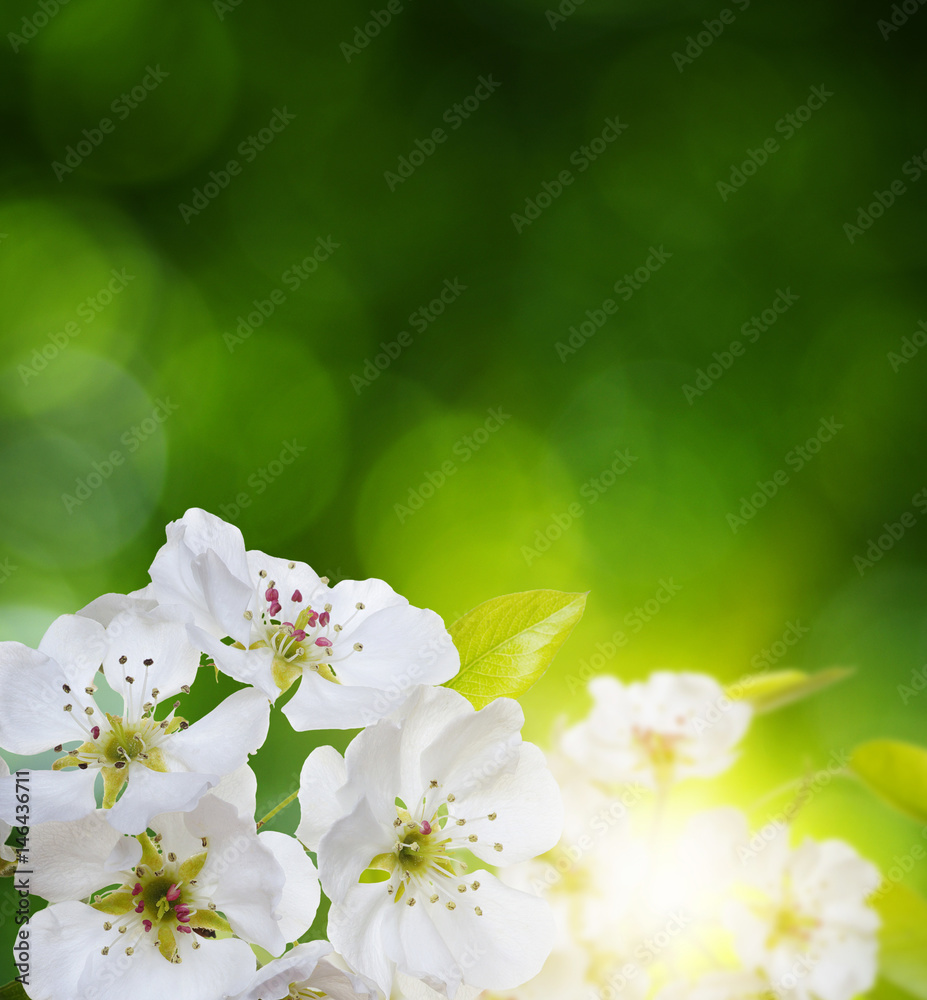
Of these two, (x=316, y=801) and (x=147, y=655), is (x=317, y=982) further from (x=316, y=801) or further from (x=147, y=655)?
(x=147, y=655)

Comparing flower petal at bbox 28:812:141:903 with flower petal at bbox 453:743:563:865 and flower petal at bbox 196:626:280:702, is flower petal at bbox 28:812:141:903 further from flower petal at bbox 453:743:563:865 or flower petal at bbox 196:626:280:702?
flower petal at bbox 453:743:563:865

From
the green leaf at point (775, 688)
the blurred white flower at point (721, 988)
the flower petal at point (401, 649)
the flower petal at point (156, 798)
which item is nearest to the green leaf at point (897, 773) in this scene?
the green leaf at point (775, 688)

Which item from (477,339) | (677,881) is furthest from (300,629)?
(477,339)

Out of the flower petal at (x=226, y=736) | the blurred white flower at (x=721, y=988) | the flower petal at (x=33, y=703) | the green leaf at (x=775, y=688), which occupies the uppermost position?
the green leaf at (x=775, y=688)

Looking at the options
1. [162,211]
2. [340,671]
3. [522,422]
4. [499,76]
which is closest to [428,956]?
[340,671]

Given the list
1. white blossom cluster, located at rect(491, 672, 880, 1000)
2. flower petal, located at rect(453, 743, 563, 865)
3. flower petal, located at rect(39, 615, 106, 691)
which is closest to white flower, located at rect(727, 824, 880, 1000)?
white blossom cluster, located at rect(491, 672, 880, 1000)

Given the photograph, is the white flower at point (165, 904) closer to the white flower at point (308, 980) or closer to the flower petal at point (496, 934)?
the white flower at point (308, 980)

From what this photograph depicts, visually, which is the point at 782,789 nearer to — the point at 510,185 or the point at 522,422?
the point at 522,422
